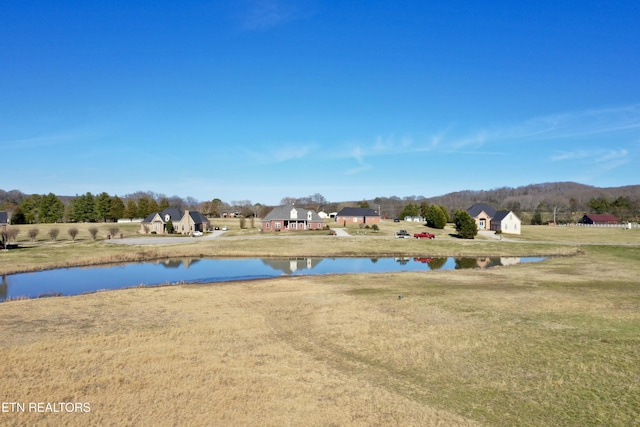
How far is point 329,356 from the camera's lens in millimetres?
15391

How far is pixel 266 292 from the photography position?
28.3 metres

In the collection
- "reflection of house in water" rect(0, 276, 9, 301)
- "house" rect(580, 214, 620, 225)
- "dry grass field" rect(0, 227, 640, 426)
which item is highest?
"house" rect(580, 214, 620, 225)

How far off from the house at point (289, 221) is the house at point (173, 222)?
A: 13.8 meters

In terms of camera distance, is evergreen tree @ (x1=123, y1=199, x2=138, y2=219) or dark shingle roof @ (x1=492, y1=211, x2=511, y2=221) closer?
dark shingle roof @ (x1=492, y1=211, x2=511, y2=221)

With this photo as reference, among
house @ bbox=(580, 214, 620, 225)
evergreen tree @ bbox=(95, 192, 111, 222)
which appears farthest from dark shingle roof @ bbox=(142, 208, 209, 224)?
house @ bbox=(580, 214, 620, 225)

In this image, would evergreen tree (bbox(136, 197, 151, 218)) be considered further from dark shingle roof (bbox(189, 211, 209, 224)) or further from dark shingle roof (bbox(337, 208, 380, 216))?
dark shingle roof (bbox(337, 208, 380, 216))

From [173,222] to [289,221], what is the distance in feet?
75.3

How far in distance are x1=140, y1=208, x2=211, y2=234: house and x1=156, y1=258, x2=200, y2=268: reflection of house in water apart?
31.1m

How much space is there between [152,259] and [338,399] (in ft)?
139

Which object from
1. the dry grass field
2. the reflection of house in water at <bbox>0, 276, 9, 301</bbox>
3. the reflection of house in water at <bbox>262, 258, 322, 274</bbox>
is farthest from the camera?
the reflection of house in water at <bbox>262, 258, 322, 274</bbox>

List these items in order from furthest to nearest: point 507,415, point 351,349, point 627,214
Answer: point 627,214 < point 351,349 < point 507,415

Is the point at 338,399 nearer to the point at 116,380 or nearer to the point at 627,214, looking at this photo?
the point at 116,380

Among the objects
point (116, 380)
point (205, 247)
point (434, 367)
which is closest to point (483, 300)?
point (434, 367)

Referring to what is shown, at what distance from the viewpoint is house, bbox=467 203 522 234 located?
8006cm
